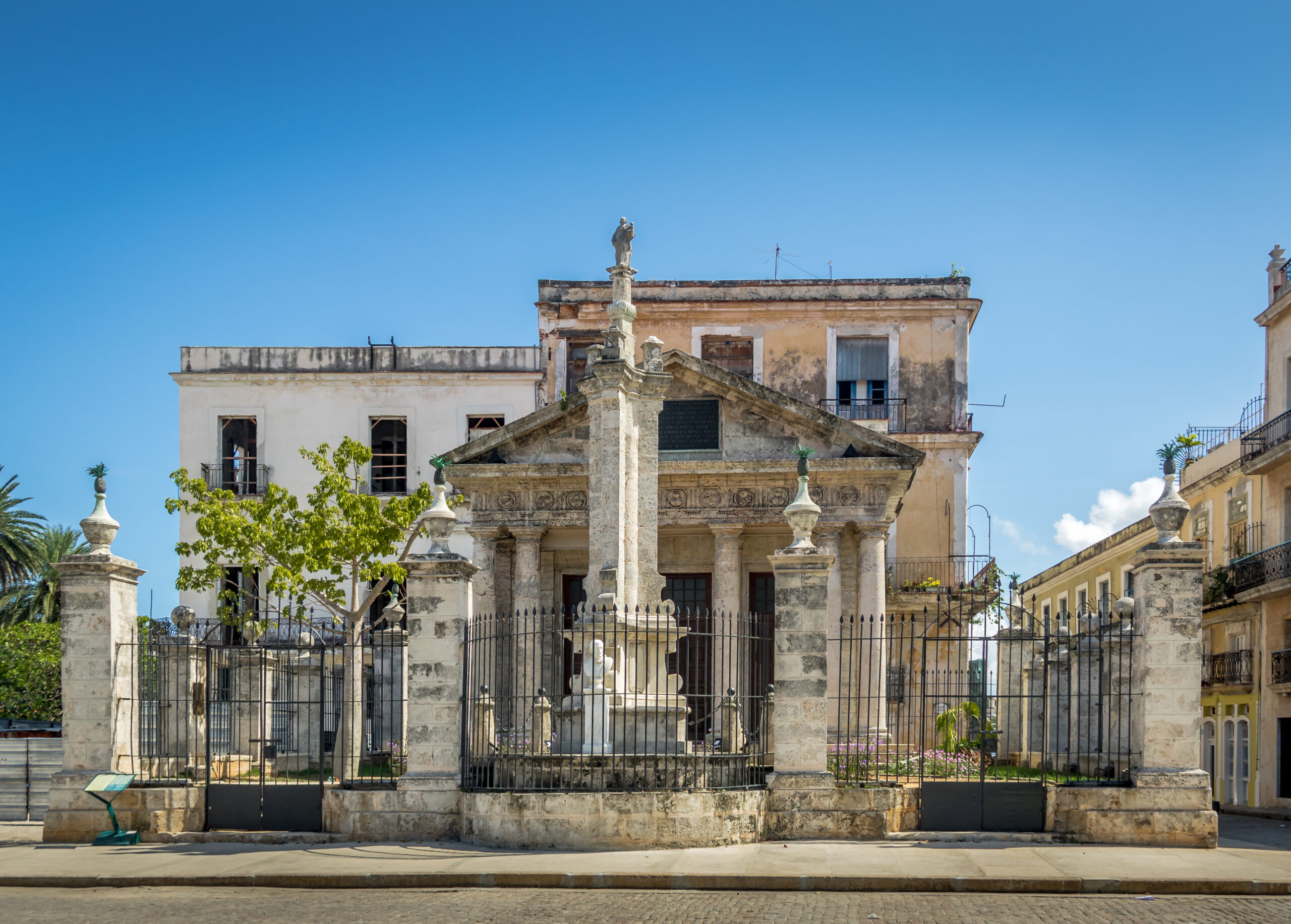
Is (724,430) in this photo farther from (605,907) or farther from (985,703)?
(605,907)

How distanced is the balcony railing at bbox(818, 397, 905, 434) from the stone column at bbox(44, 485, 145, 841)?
2175 centimetres

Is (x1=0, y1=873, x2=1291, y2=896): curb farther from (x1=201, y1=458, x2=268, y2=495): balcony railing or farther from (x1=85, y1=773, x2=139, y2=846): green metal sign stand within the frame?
(x1=201, y1=458, x2=268, y2=495): balcony railing

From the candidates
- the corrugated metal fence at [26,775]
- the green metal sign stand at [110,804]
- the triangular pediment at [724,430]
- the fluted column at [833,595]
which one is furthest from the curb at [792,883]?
the triangular pediment at [724,430]

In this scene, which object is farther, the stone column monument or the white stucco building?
the white stucco building

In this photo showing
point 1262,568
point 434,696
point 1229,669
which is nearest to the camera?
point 434,696

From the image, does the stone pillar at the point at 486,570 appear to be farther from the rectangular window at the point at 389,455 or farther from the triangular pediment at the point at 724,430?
the rectangular window at the point at 389,455

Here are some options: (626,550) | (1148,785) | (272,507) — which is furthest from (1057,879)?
(272,507)

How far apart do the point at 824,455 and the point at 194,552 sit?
40.9 feet

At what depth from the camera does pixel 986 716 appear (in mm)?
16797

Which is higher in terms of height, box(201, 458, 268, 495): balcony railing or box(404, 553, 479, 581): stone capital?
box(201, 458, 268, 495): balcony railing

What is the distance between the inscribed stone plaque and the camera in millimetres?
25484

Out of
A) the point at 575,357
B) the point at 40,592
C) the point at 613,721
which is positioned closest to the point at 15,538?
the point at 40,592

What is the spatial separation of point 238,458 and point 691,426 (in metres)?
18.3

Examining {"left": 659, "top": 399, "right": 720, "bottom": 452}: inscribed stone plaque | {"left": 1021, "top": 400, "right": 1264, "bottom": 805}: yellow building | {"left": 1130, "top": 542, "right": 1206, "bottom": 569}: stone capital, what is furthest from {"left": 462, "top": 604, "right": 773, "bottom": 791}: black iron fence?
{"left": 1021, "top": 400, "right": 1264, "bottom": 805}: yellow building
